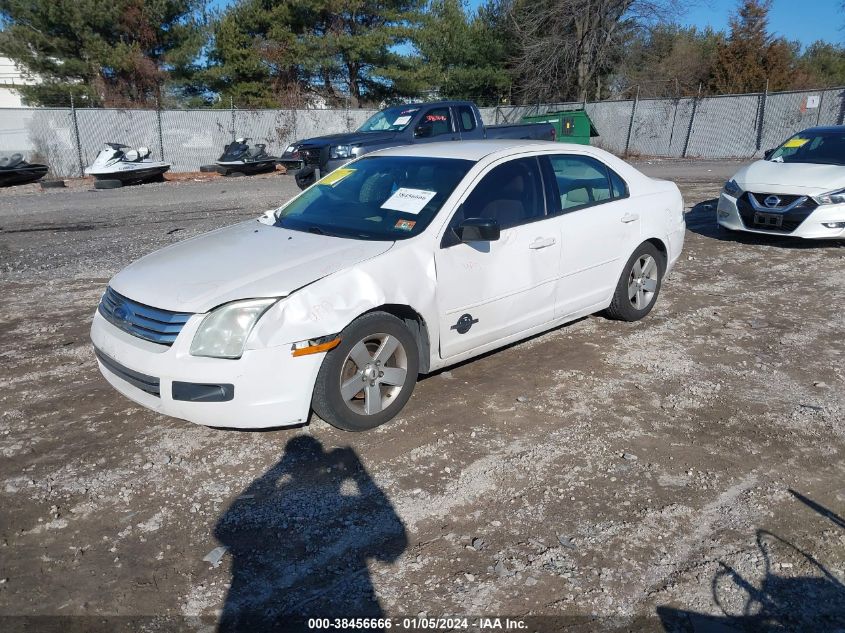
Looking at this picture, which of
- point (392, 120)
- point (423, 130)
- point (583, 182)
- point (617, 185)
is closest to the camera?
point (583, 182)

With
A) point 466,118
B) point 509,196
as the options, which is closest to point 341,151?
point 466,118

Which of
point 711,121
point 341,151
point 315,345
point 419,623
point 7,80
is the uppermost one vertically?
point 7,80

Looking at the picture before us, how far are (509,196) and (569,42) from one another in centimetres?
2971

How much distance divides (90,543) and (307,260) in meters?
1.78

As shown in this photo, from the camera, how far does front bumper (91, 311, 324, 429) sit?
3.40 metres

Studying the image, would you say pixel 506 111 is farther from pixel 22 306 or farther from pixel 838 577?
pixel 838 577

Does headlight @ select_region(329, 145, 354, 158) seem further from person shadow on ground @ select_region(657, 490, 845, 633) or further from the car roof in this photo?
person shadow on ground @ select_region(657, 490, 845, 633)

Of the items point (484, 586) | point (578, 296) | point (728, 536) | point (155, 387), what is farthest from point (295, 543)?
point (578, 296)

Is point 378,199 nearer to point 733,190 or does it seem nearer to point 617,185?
point 617,185

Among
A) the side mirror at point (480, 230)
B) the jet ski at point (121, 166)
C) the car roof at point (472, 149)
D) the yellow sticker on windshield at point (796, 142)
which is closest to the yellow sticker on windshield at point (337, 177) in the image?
the car roof at point (472, 149)

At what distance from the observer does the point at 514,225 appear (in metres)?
4.54

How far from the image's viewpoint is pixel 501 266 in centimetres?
441

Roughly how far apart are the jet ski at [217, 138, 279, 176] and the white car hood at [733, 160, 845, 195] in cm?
1544

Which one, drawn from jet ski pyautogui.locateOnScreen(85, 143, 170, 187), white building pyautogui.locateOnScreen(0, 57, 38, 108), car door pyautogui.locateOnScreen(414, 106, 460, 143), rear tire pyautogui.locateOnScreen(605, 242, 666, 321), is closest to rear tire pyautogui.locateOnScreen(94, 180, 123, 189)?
jet ski pyautogui.locateOnScreen(85, 143, 170, 187)
